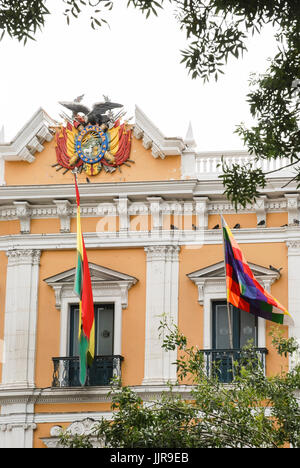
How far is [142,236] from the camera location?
78.4 feet

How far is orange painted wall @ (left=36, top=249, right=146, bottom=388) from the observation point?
23219 mm

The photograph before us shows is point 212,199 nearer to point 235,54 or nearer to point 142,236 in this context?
point 142,236

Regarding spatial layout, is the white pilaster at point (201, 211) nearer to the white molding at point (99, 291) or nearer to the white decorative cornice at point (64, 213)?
the white molding at point (99, 291)

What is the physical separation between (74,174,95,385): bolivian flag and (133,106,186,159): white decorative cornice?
2.22m

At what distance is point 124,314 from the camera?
926 inches

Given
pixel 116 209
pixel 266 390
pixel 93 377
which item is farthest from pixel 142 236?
pixel 266 390

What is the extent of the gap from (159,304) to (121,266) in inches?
43.9

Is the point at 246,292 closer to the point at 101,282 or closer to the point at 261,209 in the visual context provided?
the point at 261,209

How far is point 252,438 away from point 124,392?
2.01 m

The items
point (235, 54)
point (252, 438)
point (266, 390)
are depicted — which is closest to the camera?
point (235, 54)

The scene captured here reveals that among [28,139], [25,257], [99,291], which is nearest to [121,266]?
[99,291]

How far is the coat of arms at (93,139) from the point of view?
959 inches

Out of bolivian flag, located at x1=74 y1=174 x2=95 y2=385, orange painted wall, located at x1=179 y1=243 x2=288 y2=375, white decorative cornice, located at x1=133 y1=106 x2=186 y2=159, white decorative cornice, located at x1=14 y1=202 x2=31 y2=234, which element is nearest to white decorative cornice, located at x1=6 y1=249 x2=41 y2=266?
white decorative cornice, located at x1=14 y1=202 x2=31 y2=234
